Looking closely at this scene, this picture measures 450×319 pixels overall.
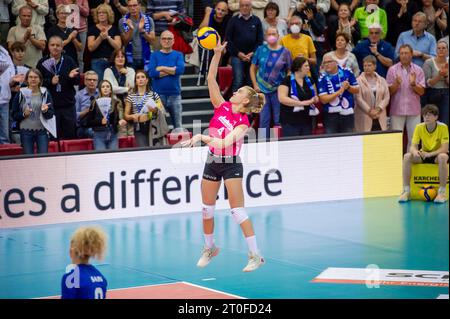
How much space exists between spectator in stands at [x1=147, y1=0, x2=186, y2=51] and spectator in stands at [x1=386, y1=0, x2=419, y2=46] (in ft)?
15.1

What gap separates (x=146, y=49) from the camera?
1933 centimetres

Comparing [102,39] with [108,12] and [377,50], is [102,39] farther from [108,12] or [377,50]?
[377,50]

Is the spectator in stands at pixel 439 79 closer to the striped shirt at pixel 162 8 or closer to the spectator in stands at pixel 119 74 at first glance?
the striped shirt at pixel 162 8

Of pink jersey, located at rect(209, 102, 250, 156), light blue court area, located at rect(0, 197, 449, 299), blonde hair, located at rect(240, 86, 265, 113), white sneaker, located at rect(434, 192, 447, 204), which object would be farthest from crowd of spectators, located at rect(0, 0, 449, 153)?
blonde hair, located at rect(240, 86, 265, 113)

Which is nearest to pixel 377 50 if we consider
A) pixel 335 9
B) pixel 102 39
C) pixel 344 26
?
pixel 344 26

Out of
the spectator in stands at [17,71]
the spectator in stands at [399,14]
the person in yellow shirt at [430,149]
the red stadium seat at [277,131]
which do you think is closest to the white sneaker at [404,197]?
the person in yellow shirt at [430,149]

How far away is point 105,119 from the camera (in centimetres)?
1736

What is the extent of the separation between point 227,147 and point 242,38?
24.5 ft

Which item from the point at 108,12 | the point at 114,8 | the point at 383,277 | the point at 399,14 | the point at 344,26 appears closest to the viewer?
the point at 383,277

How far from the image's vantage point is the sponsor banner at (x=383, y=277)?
41.9 ft

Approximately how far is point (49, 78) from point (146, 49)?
252 centimetres

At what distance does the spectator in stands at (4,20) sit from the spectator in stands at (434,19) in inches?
338
